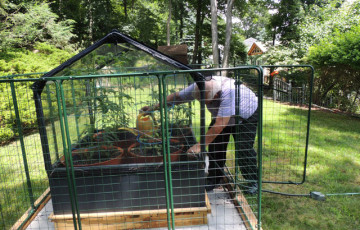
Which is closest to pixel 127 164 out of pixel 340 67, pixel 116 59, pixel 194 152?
pixel 194 152

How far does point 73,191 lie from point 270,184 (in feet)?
9.89

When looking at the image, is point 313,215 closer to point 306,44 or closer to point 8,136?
point 8,136

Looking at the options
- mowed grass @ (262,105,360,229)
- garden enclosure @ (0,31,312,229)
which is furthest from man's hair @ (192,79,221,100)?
mowed grass @ (262,105,360,229)

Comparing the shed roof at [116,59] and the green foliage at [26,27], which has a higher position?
the green foliage at [26,27]

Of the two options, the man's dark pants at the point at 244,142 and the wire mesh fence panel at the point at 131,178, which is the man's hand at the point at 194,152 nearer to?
the wire mesh fence panel at the point at 131,178

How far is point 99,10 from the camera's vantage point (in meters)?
22.2

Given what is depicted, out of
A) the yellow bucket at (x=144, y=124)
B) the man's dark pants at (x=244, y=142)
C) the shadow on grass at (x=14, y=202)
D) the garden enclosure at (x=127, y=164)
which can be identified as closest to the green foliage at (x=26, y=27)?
the shadow on grass at (x=14, y=202)

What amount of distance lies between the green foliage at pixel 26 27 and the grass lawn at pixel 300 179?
497cm

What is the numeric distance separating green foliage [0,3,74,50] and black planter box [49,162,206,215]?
7686 mm

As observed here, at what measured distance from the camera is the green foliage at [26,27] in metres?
8.93

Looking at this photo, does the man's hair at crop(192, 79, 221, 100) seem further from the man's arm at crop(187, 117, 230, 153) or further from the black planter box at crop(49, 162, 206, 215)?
the black planter box at crop(49, 162, 206, 215)

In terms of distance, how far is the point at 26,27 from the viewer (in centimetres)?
966

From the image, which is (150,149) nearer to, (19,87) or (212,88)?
(212,88)

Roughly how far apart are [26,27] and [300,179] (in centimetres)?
1058
